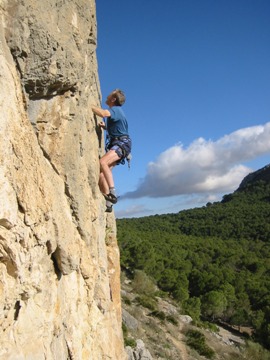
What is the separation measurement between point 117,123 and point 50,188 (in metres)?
3.05

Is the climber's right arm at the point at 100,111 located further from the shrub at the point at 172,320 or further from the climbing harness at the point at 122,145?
the shrub at the point at 172,320

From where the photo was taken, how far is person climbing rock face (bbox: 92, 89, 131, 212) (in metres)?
8.36

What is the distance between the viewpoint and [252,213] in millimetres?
110375

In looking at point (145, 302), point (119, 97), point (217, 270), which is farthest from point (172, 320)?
point (119, 97)

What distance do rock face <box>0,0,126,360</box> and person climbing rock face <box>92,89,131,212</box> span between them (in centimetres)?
44

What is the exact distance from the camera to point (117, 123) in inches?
334

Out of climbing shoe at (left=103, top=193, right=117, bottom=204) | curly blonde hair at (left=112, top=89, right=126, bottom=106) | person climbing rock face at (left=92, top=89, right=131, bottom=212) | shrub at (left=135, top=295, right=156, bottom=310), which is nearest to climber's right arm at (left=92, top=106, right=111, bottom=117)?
person climbing rock face at (left=92, top=89, right=131, bottom=212)

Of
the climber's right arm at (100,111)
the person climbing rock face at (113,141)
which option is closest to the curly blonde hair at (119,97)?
the person climbing rock face at (113,141)

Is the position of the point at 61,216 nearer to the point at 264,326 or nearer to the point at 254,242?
the point at 264,326

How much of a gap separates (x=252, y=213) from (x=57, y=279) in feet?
366

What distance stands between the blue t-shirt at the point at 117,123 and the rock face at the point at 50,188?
0.54m

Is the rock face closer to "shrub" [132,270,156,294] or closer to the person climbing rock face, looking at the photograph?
the person climbing rock face

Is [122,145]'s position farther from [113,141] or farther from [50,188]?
[50,188]

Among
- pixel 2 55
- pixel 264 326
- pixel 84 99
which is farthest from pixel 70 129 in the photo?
pixel 264 326
